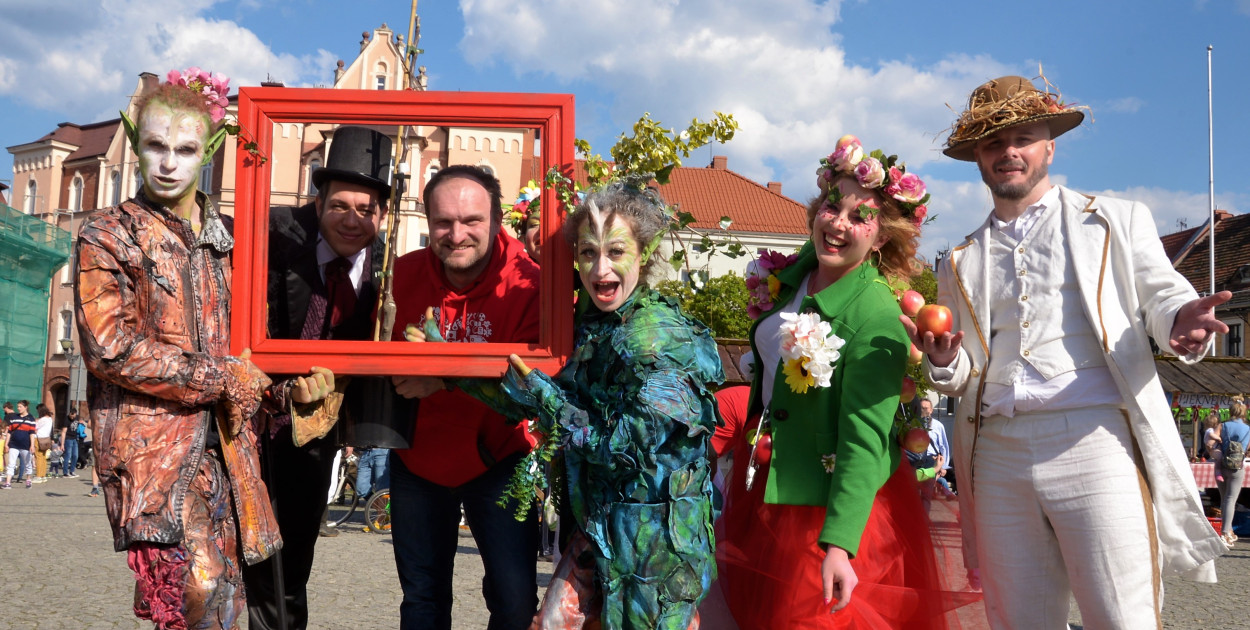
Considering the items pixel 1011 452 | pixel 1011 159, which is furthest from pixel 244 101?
pixel 1011 452

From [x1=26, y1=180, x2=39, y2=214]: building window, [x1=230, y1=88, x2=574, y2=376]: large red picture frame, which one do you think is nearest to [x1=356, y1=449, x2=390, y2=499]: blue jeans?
[x1=230, y1=88, x2=574, y2=376]: large red picture frame

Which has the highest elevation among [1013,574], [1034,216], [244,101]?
[244,101]

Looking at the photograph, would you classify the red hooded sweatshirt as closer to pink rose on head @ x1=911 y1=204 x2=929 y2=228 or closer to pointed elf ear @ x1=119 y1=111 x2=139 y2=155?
pointed elf ear @ x1=119 y1=111 x2=139 y2=155

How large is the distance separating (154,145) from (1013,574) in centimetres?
335

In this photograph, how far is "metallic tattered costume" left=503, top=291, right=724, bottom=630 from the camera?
3.08 metres

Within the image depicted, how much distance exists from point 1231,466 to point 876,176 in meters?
12.4

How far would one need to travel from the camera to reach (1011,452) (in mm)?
3389

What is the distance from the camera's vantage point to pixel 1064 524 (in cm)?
325

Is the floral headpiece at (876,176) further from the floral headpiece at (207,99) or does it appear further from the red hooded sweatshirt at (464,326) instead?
the floral headpiece at (207,99)

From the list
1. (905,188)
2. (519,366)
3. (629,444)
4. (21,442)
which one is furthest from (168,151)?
(21,442)

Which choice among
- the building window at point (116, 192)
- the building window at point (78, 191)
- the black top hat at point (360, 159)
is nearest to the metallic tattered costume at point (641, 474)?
the black top hat at point (360, 159)

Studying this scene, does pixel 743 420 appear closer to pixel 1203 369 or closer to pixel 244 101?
pixel 244 101

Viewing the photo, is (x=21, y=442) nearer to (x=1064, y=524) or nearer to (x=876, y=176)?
(x=876, y=176)

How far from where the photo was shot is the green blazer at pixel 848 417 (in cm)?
324
